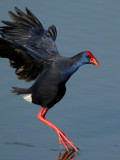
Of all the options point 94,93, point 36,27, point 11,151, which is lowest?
point 11,151

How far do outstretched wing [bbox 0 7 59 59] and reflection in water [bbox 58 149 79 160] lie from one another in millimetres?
1321

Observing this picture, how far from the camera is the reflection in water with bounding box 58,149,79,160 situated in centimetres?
873

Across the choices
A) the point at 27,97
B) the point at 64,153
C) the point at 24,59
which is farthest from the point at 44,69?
the point at 64,153

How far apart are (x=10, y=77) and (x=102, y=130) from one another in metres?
1.69

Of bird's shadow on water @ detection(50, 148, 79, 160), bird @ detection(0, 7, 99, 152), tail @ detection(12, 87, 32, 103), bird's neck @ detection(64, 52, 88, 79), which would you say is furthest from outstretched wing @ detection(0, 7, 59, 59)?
bird's shadow on water @ detection(50, 148, 79, 160)

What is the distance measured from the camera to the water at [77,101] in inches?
348

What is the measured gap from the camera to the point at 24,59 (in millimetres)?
9273

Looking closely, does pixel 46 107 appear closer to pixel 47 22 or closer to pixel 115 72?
pixel 115 72

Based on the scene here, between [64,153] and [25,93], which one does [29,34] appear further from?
[64,153]

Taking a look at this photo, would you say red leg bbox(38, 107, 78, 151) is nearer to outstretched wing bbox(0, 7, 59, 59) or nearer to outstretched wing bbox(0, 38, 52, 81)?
outstretched wing bbox(0, 38, 52, 81)

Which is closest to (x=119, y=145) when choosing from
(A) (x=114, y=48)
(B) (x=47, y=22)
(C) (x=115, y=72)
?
(C) (x=115, y=72)

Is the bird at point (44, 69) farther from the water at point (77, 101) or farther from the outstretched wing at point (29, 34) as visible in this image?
the water at point (77, 101)

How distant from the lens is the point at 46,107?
31.0ft

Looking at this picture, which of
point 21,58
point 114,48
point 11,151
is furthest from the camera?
point 114,48
